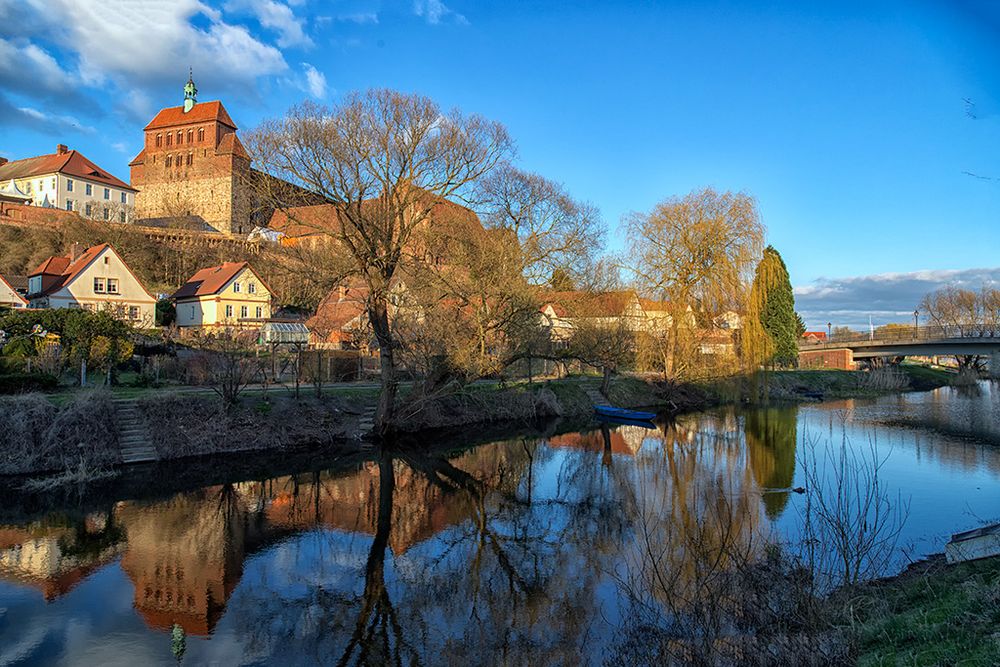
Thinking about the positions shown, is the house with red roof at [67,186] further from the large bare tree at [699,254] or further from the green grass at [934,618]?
the green grass at [934,618]

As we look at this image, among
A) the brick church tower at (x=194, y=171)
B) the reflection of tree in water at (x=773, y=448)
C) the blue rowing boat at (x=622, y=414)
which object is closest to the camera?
the reflection of tree in water at (x=773, y=448)

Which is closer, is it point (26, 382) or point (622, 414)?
point (26, 382)

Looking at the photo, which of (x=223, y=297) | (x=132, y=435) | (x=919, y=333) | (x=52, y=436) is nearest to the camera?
(x=52, y=436)

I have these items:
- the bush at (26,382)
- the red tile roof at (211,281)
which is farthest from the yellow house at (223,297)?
the bush at (26,382)

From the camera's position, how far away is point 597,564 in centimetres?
1052

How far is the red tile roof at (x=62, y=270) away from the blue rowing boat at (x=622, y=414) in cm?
3474

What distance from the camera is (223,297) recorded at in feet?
156

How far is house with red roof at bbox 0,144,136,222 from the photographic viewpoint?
6888 centimetres

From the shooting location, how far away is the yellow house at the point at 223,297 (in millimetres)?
47344

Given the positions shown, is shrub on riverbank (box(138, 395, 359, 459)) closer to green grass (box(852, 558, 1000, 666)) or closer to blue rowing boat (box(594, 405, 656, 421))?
blue rowing boat (box(594, 405, 656, 421))

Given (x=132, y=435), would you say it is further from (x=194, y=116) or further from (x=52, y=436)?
(x=194, y=116)

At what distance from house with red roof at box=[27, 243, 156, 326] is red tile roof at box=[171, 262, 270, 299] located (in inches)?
172

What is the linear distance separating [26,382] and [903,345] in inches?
2158

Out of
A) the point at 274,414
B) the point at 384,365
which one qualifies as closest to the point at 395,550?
the point at 274,414
